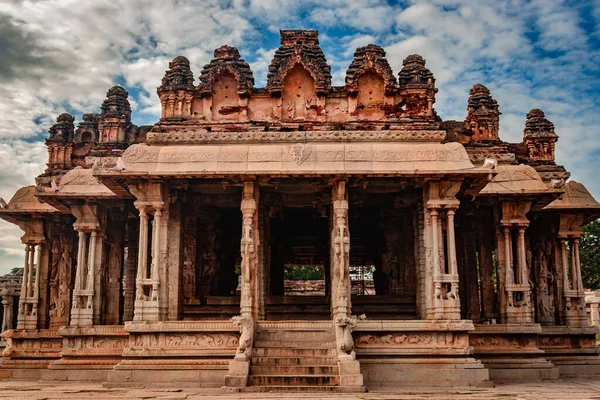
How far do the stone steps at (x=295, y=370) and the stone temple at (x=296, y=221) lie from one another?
3cm

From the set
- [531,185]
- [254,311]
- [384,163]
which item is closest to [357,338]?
[254,311]

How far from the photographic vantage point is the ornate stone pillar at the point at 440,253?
15.2 meters

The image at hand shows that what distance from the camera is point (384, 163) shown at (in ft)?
50.2

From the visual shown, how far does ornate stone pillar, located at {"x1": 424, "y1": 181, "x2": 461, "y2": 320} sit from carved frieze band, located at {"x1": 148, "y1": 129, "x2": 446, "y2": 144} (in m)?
1.50

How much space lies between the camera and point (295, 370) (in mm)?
13367

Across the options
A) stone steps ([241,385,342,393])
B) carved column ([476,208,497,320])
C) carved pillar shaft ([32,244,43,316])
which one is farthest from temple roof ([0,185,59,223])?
carved column ([476,208,497,320])

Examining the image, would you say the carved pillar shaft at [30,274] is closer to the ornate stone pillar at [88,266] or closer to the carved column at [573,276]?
the ornate stone pillar at [88,266]

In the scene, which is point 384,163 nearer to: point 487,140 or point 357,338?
point 357,338

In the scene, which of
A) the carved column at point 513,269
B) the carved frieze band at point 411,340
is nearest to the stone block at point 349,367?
the carved frieze band at point 411,340

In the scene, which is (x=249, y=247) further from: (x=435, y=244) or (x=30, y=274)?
(x=30, y=274)

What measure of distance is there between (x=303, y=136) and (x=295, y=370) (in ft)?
19.5

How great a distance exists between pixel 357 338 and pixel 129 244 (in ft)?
30.1

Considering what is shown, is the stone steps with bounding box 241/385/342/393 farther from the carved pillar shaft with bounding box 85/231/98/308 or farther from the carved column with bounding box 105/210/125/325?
the carved column with bounding box 105/210/125/325

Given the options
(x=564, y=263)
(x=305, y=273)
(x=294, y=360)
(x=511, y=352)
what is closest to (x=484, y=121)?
(x=564, y=263)
